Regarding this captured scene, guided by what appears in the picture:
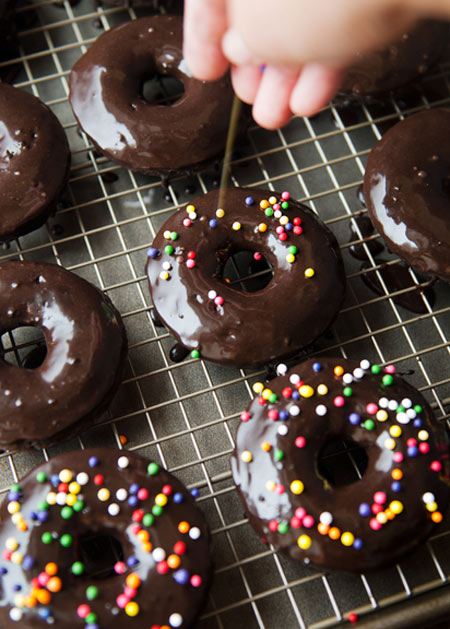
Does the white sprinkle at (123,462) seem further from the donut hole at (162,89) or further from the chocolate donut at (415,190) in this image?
the donut hole at (162,89)

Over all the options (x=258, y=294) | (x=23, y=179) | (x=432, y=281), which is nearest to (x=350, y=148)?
(x=432, y=281)

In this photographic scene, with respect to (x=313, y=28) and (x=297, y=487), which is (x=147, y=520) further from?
(x=313, y=28)

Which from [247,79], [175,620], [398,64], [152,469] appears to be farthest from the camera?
[398,64]

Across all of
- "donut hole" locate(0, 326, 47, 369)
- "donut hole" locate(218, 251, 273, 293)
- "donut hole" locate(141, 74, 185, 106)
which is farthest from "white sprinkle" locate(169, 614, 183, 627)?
"donut hole" locate(141, 74, 185, 106)

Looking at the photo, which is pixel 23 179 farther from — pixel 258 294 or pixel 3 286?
pixel 258 294

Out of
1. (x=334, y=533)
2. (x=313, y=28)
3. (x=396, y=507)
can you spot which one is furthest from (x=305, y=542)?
(x=313, y=28)

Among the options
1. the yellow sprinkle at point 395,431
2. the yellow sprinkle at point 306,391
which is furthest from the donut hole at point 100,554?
the yellow sprinkle at point 395,431
